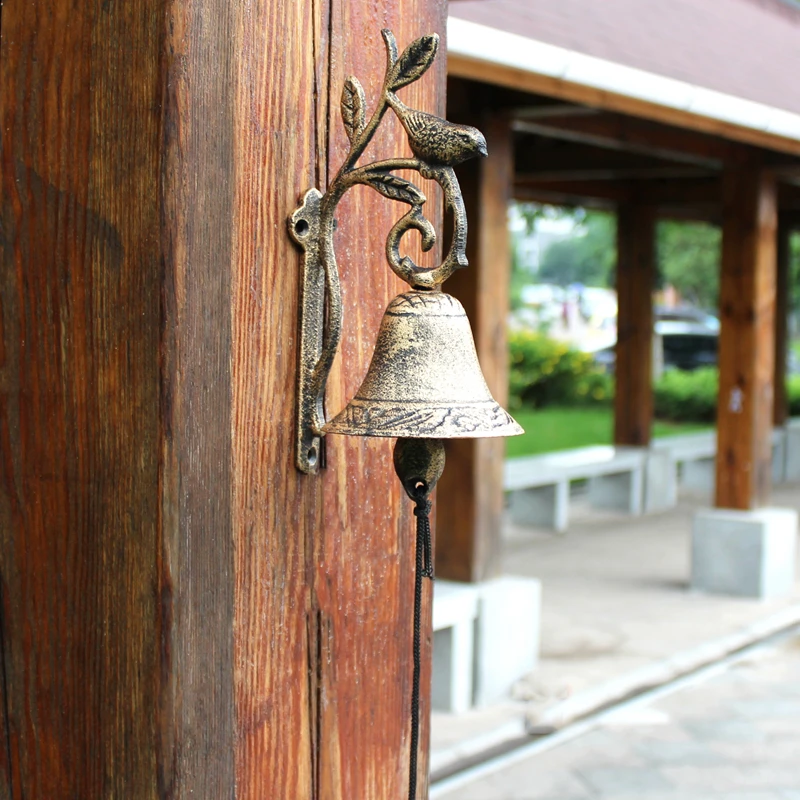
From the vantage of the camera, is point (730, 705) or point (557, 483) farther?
point (557, 483)

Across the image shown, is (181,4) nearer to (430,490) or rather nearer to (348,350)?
(348,350)

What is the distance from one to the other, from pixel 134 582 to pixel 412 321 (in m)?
0.43

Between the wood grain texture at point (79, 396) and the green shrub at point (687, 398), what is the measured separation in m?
18.7

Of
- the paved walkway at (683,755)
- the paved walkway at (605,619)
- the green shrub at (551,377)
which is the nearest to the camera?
the paved walkway at (683,755)

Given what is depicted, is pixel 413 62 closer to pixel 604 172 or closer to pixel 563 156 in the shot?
pixel 563 156

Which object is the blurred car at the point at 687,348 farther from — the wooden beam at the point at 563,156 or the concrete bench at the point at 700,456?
the wooden beam at the point at 563,156

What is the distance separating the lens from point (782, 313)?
513 inches

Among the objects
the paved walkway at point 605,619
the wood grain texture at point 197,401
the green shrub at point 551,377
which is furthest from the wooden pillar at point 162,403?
the green shrub at point 551,377

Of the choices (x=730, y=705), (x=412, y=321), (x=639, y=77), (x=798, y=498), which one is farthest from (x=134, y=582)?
(x=798, y=498)

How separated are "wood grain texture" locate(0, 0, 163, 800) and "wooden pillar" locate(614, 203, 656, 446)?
9.54 meters

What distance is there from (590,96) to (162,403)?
3658 millimetres

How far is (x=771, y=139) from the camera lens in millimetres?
5727

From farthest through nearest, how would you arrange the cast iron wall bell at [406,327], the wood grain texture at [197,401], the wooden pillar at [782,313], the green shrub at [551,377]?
the green shrub at [551,377], the wooden pillar at [782,313], the cast iron wall bell at [406,327], the wood grain texture at [197,401]

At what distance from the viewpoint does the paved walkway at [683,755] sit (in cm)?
441
